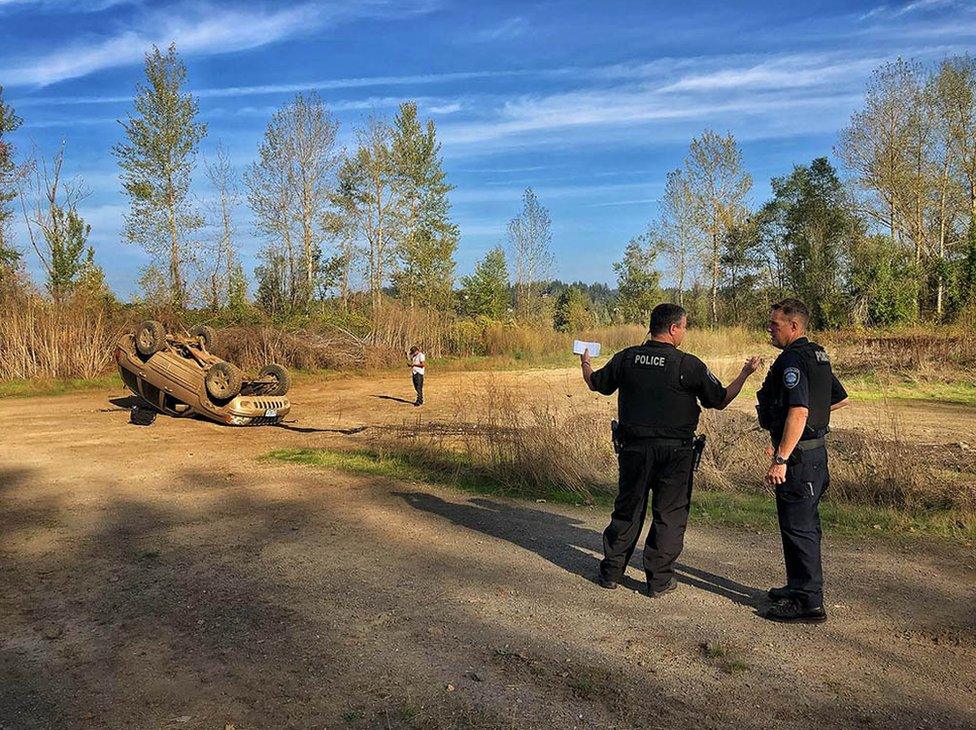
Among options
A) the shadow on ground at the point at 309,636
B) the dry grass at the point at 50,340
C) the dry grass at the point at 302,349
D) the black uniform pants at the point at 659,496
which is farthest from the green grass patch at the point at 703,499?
the dry grass at the point at 302,349

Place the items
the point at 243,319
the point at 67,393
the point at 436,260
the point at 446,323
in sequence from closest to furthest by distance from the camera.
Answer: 1. the point at 67,393
2. the point at 243,319
3. the point at 446,323
4. the point at 436,260

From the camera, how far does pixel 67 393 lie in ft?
66.1

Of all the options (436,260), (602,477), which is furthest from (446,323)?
(602,477)

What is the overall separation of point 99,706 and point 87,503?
16.3 feet

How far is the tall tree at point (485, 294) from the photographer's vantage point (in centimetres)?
4191

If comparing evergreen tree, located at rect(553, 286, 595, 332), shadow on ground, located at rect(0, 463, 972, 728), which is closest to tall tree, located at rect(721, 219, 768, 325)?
evergreen tree, located at rect(553, 286, 595, 332)

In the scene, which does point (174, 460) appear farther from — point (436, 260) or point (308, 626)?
point (436, 260)

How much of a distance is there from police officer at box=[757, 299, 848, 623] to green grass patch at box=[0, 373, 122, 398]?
66.9 feet

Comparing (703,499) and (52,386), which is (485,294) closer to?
(52,386)

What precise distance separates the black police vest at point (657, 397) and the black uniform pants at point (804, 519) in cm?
71

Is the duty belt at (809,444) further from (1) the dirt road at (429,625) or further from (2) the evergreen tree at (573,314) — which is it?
(2) the evergreen tree at (573,314)

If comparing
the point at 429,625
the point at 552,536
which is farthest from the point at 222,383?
the point at 429,625

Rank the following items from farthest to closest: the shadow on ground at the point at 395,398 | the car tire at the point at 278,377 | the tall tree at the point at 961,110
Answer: the tall tree at the point at 961,110 → the shadow on ground at the point at 395,398 → the car tire at the point at 278,377

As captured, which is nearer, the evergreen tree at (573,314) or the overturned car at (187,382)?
the overturned car at (187,382)
